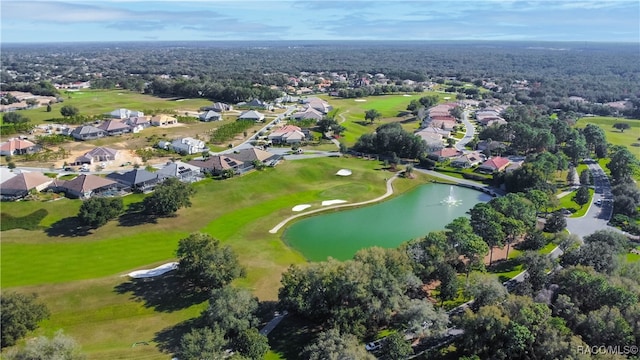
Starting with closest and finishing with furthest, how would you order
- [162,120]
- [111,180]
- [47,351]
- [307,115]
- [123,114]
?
[47,351], [111,180], [162,120], [123,114], [307,115]

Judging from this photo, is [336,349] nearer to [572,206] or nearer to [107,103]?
[572,206]

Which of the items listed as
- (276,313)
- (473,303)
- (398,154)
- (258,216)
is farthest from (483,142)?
(276,313)

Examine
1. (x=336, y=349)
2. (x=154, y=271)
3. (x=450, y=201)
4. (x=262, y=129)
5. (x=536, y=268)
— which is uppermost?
(x=262, y=129)

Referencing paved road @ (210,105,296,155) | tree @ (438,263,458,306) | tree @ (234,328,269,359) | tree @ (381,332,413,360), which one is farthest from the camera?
paved road @ (210,105,296,155)

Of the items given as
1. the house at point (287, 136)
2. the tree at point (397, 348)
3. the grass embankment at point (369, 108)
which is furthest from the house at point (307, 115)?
the tree at point (397, 348)

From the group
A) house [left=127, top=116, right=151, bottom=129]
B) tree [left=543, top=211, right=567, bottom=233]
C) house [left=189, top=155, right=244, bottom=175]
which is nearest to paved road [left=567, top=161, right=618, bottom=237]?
tree [left=543, top=211, right=567, bottom=233]

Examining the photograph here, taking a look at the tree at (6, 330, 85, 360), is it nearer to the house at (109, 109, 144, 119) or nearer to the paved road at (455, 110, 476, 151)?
the paved road at (455, 110, 476, 151)

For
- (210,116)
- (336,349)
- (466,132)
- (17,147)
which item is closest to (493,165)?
(466,132)

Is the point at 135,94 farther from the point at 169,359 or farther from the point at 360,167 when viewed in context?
the point at 169,359
